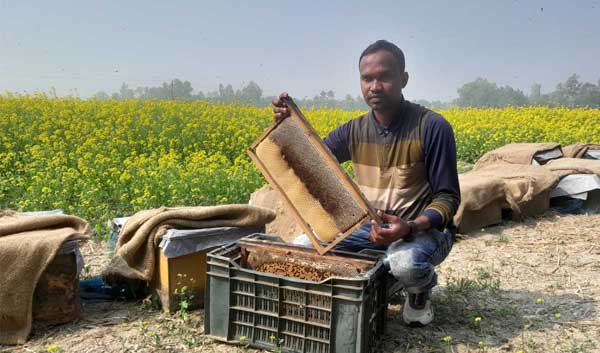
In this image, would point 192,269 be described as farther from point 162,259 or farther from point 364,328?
point 364,328

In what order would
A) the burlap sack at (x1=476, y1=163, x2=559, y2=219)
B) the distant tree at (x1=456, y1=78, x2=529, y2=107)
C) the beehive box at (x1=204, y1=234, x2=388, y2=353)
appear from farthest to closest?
the distant tree at (x1=456, y1=78, x2=529, y2=107) < the burlap sack at (x1=476, y1=163, x2=559, y2=219) < the beehive box at (x1=204, y1=234, x2=388, y2=353)

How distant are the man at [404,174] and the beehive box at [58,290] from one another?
154 centimetres

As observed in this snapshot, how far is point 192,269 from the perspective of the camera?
11.5 ft

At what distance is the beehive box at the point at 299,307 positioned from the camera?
2697mm

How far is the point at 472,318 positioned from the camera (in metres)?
3.50

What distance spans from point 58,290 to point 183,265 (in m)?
0.75

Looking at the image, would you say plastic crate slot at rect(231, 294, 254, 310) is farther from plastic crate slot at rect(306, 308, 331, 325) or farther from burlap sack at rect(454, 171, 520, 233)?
burlap sack at rect(454, 171, 520, 233)

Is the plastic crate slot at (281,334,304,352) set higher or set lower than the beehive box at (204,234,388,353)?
lower

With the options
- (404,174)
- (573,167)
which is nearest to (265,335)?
(404,174)

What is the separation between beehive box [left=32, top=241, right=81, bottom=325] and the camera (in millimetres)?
3201

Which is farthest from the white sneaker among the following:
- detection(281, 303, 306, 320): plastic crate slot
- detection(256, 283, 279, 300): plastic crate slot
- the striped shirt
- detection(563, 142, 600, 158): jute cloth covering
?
detection(563, 142, 600, 158): jute cloth covering

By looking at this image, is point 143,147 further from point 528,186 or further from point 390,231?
point 390,231

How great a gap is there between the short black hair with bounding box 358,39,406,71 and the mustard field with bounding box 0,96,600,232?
3093 millimetres

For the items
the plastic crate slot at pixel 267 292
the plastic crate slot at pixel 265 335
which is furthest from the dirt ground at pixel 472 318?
the plastic crate slot at pixel 267 292
